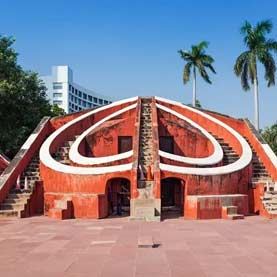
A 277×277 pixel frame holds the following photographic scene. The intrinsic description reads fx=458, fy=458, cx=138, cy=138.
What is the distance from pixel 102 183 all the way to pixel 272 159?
6.96 meters

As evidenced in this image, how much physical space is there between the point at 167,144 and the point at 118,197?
4.55 meters

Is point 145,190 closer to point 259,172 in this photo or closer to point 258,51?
point 259,172

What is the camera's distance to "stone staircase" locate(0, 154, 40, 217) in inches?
522

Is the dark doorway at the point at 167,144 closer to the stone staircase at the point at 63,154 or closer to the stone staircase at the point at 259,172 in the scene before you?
the stone staircase at the point at 259,172

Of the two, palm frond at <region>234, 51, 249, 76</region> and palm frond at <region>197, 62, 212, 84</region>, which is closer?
palm frond at <region>234, 51, 249, 76</region>

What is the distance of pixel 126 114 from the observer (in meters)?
19.1

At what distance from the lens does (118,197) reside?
14.0 meters

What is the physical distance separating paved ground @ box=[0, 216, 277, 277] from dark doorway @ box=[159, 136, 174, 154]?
20.6ft

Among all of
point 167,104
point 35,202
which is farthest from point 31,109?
point 35,202

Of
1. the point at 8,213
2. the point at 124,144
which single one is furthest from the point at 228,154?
the point at 8,213

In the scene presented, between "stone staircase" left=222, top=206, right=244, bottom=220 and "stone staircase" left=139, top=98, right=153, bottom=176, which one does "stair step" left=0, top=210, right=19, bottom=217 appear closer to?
"stone staircase" left=139, top=98, right=153, bottom=176

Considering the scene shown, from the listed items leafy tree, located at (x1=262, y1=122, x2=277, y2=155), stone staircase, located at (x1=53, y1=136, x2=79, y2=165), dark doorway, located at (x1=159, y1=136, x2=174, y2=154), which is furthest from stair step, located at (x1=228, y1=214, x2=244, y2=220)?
leafy tree, located at (x1=262, y1=122, x2=277, y2=155)

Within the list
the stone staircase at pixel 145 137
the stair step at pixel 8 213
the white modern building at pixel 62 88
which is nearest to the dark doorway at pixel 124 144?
the stone staircase at pixel 145 137

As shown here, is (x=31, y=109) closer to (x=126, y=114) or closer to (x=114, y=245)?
(x=126, y=114)
